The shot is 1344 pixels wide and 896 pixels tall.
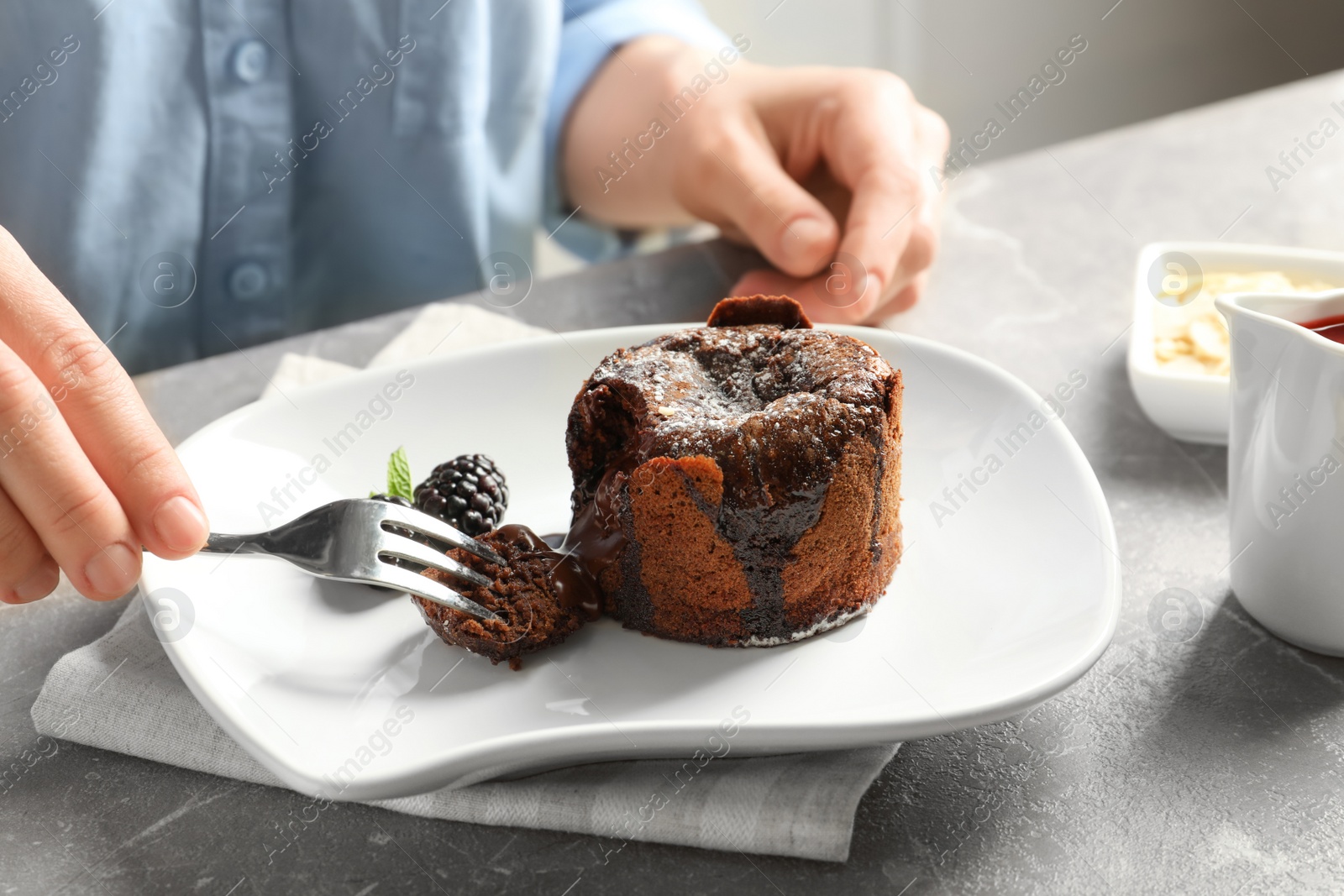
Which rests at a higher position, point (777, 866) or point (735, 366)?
point (735, 366)

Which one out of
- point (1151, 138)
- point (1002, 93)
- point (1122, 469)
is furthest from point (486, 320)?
point (1002, 93)

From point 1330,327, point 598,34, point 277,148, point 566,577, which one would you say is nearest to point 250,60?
point 277,148

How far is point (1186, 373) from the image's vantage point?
191cm

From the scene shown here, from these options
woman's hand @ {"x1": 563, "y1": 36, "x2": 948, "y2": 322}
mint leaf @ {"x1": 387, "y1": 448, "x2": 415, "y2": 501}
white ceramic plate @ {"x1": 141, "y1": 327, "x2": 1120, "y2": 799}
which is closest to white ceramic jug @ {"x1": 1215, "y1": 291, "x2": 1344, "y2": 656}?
white ceramic plate @ {"x1": 141, "y1": 327, "x2": 1120, "y2": 799}

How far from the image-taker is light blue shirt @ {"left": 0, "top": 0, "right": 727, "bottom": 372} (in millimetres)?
2406

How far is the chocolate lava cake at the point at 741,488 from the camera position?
1.41m

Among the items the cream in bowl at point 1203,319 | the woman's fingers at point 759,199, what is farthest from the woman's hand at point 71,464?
the cream in bowl at point 1203,319

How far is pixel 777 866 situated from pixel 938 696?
0.27 m

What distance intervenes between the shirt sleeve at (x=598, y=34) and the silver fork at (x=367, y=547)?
5.82 ft

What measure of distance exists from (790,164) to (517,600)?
1.43m

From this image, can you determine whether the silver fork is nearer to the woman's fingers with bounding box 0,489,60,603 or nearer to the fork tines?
the fork tines

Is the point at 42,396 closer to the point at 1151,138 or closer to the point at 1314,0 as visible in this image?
the point at 1151,138

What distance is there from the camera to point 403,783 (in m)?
1.14

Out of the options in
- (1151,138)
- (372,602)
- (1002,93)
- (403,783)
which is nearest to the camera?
(403,783)
